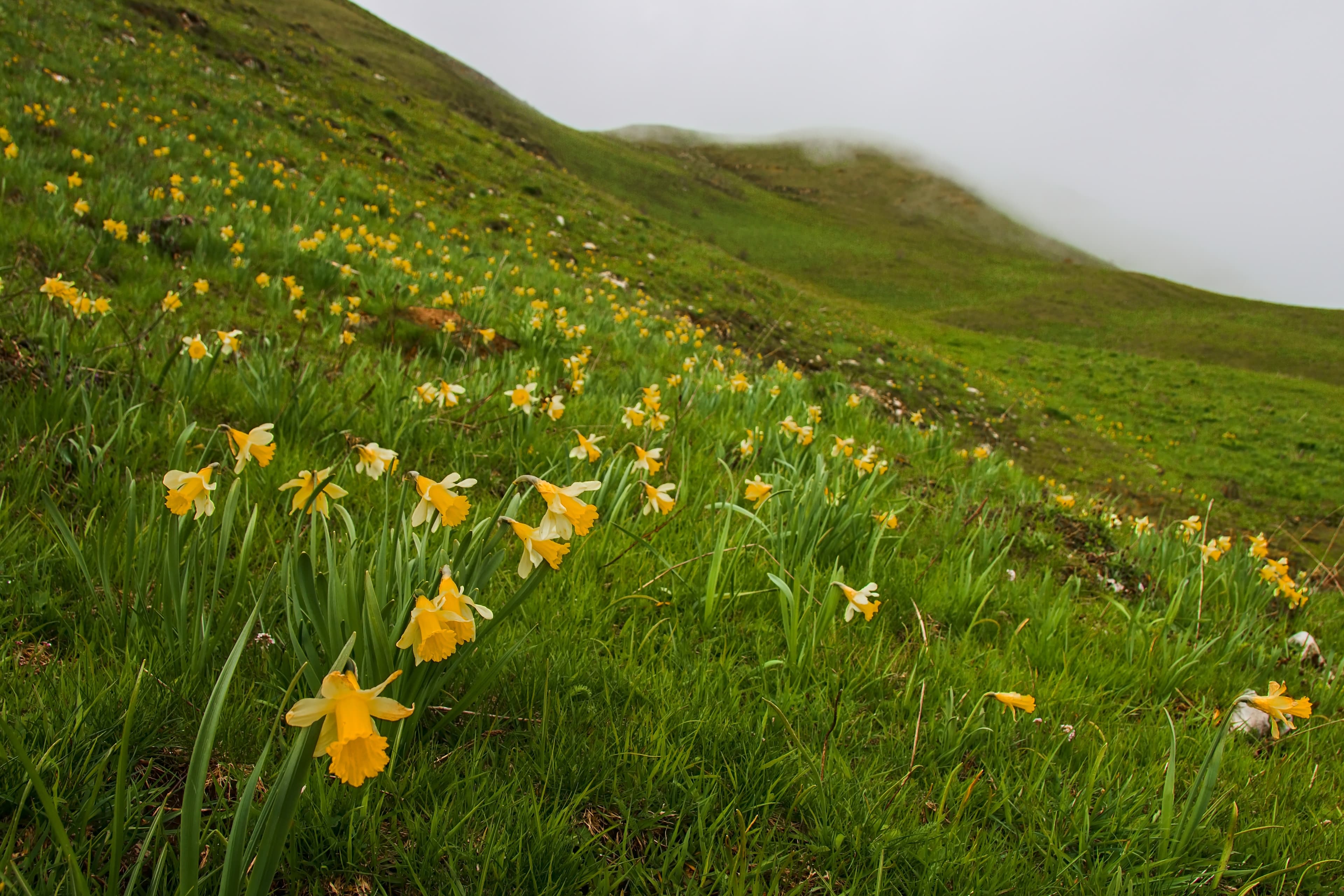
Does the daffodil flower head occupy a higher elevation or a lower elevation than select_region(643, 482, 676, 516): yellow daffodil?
higher

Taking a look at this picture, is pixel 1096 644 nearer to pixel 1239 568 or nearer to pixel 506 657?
pixel 1239 568

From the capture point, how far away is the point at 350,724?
78cm

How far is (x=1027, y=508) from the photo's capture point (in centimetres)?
382

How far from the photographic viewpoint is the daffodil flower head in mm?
1288

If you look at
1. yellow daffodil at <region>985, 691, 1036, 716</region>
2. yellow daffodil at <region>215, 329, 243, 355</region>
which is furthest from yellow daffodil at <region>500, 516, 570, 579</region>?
yellow daffodil at <region>215, 329, 243, 355</region>

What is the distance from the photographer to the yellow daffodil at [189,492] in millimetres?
1219

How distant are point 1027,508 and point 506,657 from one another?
3616mm

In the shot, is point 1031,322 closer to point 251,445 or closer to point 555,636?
point 555,636

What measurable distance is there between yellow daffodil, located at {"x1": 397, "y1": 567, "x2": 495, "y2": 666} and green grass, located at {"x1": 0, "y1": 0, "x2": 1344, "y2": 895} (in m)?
0.22

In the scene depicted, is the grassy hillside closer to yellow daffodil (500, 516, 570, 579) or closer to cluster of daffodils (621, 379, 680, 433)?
cluster of daffodils (621, 379, 680, 433)

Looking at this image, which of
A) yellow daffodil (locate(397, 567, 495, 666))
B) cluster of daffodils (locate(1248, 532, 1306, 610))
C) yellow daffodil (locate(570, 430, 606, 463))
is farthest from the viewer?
cluster of daffodils (locate(1248, 532, 1306, 610))

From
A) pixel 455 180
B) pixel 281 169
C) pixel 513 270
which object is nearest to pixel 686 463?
pixel 513 270

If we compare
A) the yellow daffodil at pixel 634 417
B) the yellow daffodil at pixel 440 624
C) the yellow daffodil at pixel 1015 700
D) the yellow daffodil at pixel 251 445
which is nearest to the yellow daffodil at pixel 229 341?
the yellow daffodil at pixel 251 445

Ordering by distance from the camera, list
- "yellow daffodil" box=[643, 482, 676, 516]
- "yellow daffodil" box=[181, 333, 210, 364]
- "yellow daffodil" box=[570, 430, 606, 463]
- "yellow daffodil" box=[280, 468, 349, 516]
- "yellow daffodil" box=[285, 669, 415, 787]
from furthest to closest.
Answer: "yellow daffodil" box=[181, 333, 210, 364], "yellow daffodil" box=[570, 430, 606, 463], "yellow daffodil" box=[643, 482, 676, 516], "yellow daffodil" box=[280, 468, 349, 516], "yellow daffodil" box=[285, 669, 415, 787]
